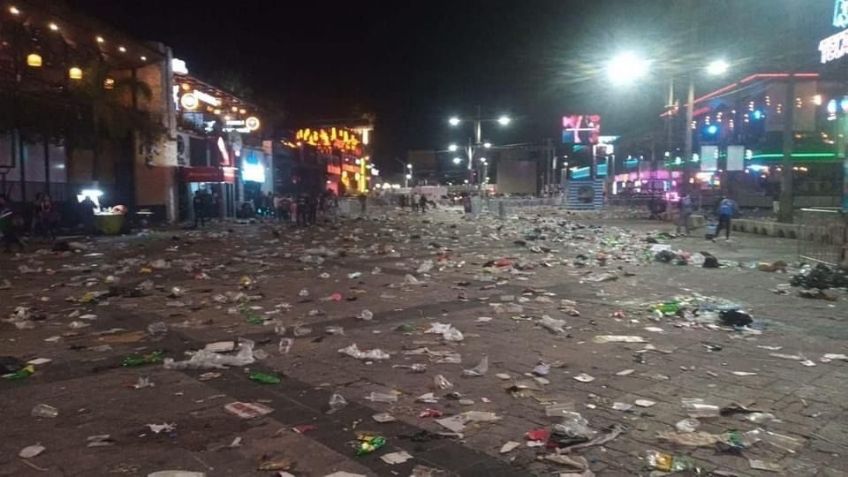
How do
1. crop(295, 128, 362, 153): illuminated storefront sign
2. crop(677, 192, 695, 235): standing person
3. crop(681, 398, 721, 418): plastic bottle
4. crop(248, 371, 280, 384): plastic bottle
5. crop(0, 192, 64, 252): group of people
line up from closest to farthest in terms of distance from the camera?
1. crop(681, 398, 721, 418): plastic bottle
2. crop(248, 371, 280, 384): plastic bottle
3. crop(0, 192, 64, 252): group of people
4. crop(677, 192, 695, 235): standing person
5. crop(295, 128, 362, 153): illuminated storefront sign

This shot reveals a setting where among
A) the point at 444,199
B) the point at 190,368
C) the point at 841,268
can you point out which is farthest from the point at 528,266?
the point at 444,199

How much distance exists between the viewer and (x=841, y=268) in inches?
422

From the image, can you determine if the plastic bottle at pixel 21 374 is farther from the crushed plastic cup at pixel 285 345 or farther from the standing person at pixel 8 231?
the standing person at pixel 8 231

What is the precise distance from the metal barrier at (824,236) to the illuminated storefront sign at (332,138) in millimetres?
48317

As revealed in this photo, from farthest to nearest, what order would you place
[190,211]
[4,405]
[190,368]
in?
[190,211] < [190,368] < [4,405]

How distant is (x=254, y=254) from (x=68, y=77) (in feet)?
43.6

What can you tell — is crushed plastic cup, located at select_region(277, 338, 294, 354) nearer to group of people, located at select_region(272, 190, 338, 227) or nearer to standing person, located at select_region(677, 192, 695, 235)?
standing person, located at select_region(677, 192, 695, 235)

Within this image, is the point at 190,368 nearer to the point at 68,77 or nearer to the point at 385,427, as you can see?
the point at 385,427

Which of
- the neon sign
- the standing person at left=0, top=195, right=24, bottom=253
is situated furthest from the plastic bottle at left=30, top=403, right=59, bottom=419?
the neon sign

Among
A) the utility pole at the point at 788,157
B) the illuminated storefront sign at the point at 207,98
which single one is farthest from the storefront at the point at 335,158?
the utility pole at the point at 788,157

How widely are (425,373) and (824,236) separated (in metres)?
9.70

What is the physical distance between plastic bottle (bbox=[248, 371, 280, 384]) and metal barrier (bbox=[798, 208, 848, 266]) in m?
9.71

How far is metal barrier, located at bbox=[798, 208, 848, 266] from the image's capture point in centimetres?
1110

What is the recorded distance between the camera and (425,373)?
543cm
